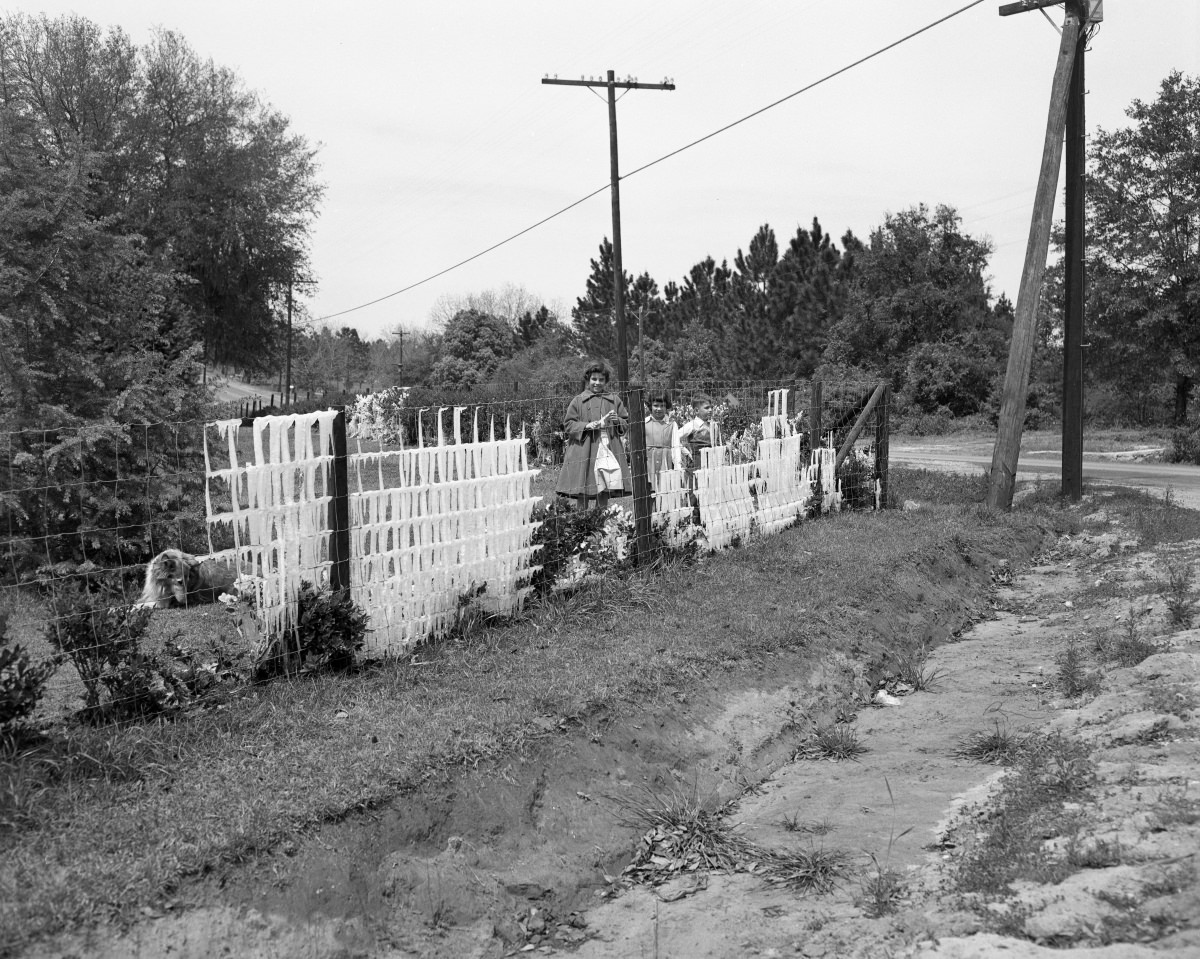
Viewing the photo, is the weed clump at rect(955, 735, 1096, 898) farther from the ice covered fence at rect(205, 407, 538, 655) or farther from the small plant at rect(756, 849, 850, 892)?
the ice covered fence at rect(205, 407, 538, 655)

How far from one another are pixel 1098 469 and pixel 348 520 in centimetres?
1761

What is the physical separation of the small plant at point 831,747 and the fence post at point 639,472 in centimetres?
266

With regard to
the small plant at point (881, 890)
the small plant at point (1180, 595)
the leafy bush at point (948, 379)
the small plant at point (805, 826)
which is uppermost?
the leafy bush at point (948, 379)

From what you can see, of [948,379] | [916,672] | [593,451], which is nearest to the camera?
[916,672]

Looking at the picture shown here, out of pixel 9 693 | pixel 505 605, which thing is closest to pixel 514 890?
pixel 9 693

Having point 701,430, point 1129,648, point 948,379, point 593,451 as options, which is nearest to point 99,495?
point 593,451

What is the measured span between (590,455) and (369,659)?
11.6 ft

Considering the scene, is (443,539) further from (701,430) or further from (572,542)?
(701,430)

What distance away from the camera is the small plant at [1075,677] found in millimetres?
6332

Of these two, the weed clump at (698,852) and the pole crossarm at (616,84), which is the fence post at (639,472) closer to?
the weed clump at (698,852)

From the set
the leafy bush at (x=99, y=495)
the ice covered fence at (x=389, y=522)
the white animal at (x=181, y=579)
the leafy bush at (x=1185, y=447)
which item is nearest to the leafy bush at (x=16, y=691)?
the ice covered fence at (x=389, y=522)

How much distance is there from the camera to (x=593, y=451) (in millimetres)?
9195

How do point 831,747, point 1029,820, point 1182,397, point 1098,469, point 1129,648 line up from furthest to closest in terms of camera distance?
point 1182,397 < point 1098,469 < point 1129,648 < point 831,747 < point 1029,820

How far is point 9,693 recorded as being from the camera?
171 inches
